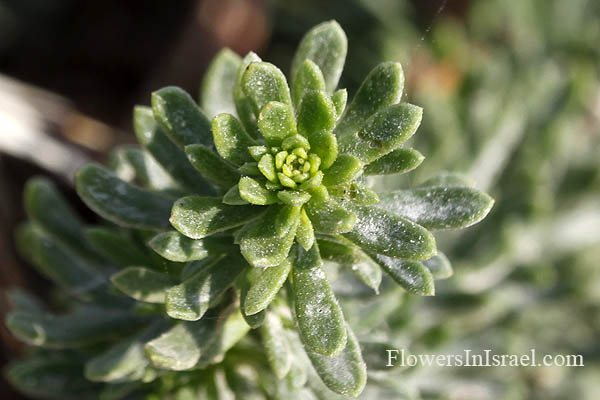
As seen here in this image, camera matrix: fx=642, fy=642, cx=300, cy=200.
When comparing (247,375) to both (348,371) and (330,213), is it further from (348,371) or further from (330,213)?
(330,213)

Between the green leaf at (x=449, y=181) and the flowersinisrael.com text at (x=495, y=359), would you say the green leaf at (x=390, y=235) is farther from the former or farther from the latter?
the flowersinisrael.com text at (x=495, y=359)

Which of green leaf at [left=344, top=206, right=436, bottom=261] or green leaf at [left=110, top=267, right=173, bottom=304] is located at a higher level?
green leaf at [left=344, top=206, right=436, bottom=261]

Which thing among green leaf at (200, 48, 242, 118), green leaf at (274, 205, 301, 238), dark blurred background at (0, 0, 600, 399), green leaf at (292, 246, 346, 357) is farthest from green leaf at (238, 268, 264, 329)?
dark blurred background at (0, 0, 600, 399)

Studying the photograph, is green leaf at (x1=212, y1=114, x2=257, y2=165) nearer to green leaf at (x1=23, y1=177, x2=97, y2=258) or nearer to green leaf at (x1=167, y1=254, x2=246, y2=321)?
green leaf at (x1=167, y1=254, x2=246, y2=321)

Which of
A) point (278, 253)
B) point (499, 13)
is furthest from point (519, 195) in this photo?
point (278, 253)

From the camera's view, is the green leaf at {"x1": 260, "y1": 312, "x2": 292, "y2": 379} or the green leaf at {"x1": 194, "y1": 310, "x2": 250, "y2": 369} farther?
the green leaf at {"x1": 194, "y1": 310, "x2": 250, "y2": 369}

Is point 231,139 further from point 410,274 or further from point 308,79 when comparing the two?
point 410,274
